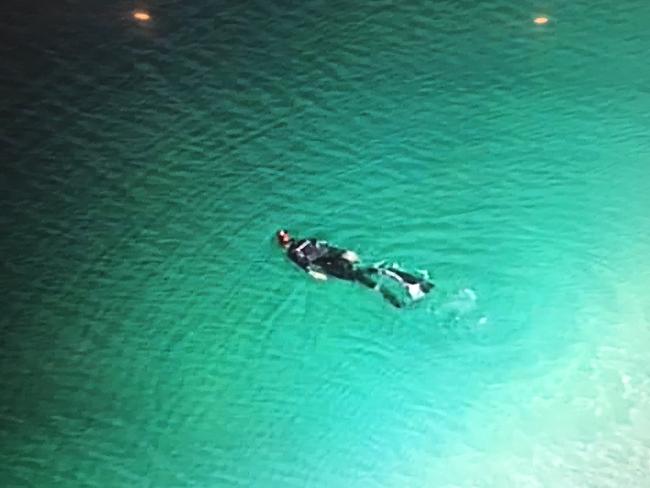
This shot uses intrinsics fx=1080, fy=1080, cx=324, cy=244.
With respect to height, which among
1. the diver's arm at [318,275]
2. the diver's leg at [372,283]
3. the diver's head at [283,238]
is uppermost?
the diver's head at [283,238]

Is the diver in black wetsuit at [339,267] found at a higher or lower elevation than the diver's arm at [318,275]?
higher

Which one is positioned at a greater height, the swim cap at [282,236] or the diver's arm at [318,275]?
the swim cap at [282,236]

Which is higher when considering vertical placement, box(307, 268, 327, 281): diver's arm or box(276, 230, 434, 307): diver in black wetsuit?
box(276, 230, 434, 307): diver in black wetsuit

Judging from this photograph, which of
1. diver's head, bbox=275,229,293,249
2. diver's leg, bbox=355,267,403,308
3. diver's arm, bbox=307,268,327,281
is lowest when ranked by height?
diver's arm, bbox=307,268,327,281
